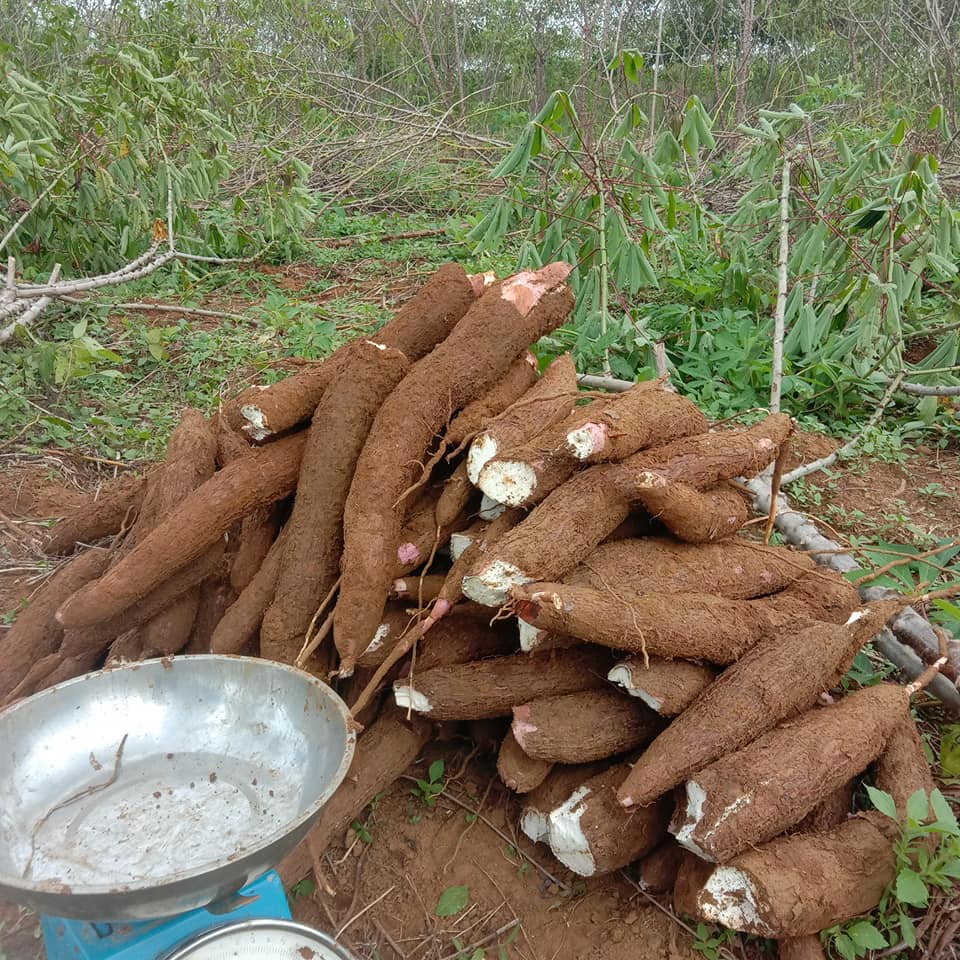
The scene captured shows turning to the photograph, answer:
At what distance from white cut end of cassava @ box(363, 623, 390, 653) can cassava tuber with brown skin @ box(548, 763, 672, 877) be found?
1.75 feet

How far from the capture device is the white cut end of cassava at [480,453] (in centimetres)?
177

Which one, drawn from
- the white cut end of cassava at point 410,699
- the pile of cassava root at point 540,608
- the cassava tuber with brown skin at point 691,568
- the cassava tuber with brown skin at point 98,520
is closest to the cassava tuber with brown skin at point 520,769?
the pile of cassava root at point 540,608

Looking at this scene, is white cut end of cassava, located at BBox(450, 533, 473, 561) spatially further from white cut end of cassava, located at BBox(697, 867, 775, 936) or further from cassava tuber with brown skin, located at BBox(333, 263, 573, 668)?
white cut end of cassava, located at BBox(697, 867, 775, 936)

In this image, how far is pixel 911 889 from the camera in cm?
140

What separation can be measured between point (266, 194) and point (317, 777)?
4969mm

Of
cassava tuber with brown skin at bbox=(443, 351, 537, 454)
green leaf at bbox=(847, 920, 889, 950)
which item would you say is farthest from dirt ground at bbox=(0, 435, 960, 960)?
cassava tuber with brown skin at bbox=(443, 351, 537, 454)

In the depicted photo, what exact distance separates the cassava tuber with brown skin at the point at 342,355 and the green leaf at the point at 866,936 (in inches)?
64.2

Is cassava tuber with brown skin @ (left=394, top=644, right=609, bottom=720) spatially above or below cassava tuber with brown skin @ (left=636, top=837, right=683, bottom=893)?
above

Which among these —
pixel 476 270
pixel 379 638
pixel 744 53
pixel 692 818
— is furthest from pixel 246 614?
pixel 744 53

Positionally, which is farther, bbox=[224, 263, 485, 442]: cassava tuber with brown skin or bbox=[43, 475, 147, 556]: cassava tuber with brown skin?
bbox=[43, 475, 147, 556]: cassava tuber with brown skin

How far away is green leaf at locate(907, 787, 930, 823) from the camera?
4.69 feet

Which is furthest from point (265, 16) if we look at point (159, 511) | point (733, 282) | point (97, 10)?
point (159, 511)

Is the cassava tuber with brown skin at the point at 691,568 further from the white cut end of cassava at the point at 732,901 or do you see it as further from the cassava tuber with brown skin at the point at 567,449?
the white cut end of cassava at the point at 732,901

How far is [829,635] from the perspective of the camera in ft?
5.37
